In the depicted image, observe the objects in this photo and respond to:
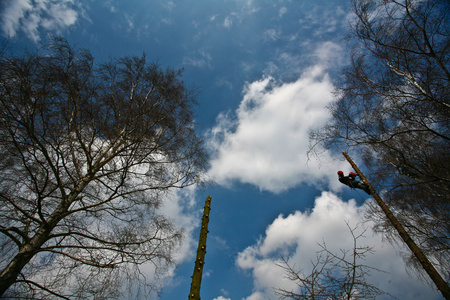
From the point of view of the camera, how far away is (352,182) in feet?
19.0

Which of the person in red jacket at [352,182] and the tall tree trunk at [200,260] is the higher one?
the person in red jacket at [352,182]

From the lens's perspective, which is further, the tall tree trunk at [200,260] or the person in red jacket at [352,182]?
the person in red jacket at [352,182]

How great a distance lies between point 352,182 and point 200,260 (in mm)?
5177

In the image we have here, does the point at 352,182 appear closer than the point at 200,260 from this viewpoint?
No

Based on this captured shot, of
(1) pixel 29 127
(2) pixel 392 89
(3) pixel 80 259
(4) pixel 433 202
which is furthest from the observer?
(4) pixel 433 202

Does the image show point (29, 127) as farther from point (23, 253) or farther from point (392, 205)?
point (392, 205)

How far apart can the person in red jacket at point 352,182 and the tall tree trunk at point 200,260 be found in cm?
461

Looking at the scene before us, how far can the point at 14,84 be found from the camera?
10.9 ft

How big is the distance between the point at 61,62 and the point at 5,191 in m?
3.13

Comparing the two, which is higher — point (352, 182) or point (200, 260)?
point (352, 182)

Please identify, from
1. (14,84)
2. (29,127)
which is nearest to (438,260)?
(29,127)

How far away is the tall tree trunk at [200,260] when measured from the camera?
2867mm

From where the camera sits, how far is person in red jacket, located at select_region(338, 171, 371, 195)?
5.49 m

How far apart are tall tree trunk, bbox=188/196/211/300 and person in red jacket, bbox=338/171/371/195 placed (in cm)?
461
